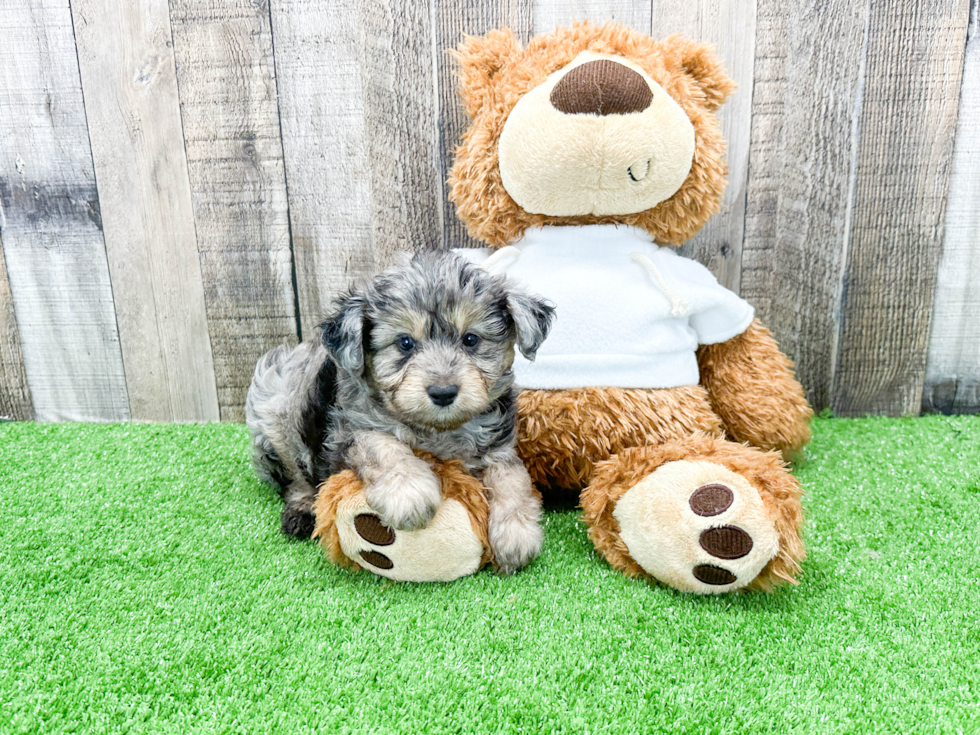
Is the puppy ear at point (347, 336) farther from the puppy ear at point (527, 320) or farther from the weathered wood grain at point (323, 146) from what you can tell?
the weathered wood grain at point (323, 146)

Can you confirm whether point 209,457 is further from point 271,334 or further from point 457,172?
point 457,172

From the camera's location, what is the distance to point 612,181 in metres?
2.54

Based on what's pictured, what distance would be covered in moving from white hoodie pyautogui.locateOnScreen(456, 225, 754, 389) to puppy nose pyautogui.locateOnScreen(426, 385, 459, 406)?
672 mm

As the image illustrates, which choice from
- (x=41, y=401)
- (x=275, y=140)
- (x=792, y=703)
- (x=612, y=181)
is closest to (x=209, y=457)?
(x=41, y=401)

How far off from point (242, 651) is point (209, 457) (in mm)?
1516

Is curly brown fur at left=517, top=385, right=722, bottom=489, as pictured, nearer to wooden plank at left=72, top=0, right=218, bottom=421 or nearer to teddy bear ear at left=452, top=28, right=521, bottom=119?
teddy bear ear at left=452, top=28, right=521, bottom=119

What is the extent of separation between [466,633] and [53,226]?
285 cm

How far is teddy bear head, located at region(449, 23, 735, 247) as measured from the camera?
2420 millimetres

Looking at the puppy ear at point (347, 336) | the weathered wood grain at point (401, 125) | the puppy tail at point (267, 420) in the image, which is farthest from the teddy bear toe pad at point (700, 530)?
the weathered wood grain at point (401, 125)

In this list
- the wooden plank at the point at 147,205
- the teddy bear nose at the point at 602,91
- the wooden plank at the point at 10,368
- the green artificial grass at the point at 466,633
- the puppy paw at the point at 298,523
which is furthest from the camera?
the wooden plank at the point at 10,368

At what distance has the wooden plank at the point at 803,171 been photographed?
3.09 meters

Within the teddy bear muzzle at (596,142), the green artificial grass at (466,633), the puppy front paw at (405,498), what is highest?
the teddy bear muzzle at (596,142)

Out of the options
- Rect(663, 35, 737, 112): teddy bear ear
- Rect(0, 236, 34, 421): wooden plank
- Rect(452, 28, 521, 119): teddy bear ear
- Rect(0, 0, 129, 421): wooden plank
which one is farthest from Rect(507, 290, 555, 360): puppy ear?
Rect(0, 236, 34, 421): wooden plank

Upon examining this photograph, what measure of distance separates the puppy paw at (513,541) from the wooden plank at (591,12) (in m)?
2.15
